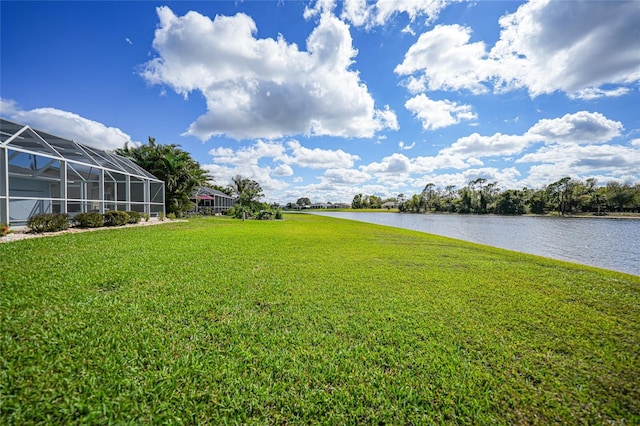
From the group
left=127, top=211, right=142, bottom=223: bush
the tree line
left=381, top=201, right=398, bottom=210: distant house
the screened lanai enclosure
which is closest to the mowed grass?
the screened lanai enclosure

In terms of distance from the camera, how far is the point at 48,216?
377 inches

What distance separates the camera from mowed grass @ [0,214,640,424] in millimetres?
2053

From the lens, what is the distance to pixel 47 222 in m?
9.47

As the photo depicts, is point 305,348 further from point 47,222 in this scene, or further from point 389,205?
point 389,205

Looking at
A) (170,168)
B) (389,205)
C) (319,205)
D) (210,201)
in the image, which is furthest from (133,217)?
(319,205)

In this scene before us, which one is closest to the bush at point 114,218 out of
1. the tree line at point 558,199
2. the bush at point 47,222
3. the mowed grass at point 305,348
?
the bush at point 47,222

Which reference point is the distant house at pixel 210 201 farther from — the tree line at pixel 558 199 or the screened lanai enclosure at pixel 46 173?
the tree line at pixel 558 199

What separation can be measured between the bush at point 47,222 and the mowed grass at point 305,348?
5348 millimetres

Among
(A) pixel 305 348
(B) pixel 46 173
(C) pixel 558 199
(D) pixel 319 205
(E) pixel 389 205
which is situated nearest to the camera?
(A) pixel 305 348

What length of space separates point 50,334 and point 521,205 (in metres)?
75.7

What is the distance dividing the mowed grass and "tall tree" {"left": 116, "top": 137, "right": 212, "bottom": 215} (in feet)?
57.8

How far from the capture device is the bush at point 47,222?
917cm

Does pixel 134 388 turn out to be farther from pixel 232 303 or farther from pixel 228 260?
pixel 228 260

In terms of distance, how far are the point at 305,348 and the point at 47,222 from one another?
1225cm
